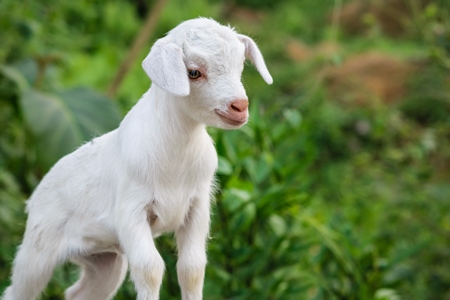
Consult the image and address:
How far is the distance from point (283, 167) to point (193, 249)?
1981mm

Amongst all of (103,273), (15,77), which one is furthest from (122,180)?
(15,77)

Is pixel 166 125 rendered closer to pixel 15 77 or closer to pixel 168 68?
pixel 168 68

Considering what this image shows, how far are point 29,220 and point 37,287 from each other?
0.16 m

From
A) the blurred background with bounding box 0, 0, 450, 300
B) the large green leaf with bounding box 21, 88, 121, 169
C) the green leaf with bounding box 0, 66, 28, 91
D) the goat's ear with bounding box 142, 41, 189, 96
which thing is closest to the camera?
the goat's ear with bounding box 142, 41, 189, 96

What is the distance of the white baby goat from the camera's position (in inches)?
59.2

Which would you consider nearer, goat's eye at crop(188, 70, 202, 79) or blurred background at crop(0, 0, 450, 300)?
goat's eye at crop(188, 70, 202, 79)

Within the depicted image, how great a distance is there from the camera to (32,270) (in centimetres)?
176

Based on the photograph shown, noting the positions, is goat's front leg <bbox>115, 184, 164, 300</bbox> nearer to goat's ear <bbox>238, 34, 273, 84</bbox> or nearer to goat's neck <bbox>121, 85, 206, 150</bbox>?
goat's neck <bbox>121, 85, 206, 150</bbox>

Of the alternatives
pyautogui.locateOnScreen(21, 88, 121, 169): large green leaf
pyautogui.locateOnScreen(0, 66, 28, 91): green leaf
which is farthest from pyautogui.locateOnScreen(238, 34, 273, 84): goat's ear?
pyautogui.locateOnScreen(0, 66, 28, 91): green leaf

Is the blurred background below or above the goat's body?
below

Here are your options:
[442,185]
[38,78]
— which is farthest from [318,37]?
[38,78]

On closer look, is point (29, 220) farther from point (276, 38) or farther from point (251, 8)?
point (251, 8)

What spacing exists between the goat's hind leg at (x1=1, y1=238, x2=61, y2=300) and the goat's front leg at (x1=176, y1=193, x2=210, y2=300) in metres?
0.30

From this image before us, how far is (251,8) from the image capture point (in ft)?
41.1
